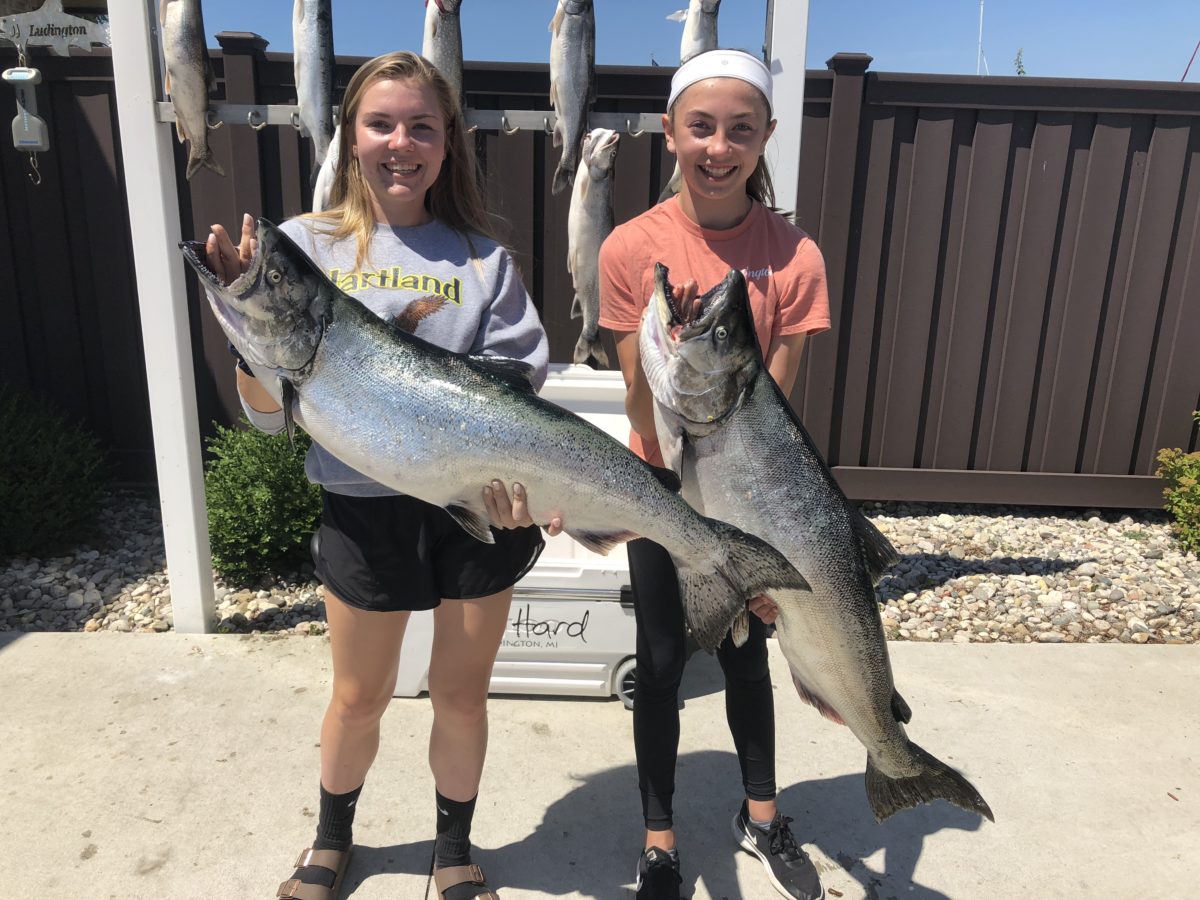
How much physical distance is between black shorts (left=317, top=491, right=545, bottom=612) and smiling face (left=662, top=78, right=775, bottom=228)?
106 cm

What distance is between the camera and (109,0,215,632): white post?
11.1 feet

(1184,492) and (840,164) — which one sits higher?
(840,164)

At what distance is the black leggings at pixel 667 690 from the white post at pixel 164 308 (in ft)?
8.02

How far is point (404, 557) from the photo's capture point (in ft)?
7.04

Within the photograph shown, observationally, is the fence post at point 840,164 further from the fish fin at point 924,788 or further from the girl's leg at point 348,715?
the girl's leg at point 348,715

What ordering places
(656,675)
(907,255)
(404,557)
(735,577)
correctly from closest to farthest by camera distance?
1. (735,577)
2. (404,557)
3. (656,675)
4. (907,255)

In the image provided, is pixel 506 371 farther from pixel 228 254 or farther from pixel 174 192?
pixel 174 192

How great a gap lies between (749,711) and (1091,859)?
1286mm

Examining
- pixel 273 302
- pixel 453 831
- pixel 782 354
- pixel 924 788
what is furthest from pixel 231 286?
pixel 924 788

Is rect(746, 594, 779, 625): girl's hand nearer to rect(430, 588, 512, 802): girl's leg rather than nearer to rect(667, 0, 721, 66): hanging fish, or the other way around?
rect(430, 588, 512, 802): girl's leg

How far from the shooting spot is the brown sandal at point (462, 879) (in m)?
2.47

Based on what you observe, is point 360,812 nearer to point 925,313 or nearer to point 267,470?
point 267,470

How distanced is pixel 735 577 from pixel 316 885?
5.15 feet

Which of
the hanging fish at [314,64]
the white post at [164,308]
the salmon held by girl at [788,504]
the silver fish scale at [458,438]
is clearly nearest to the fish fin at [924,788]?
the salmon held by girl at [788,504]
